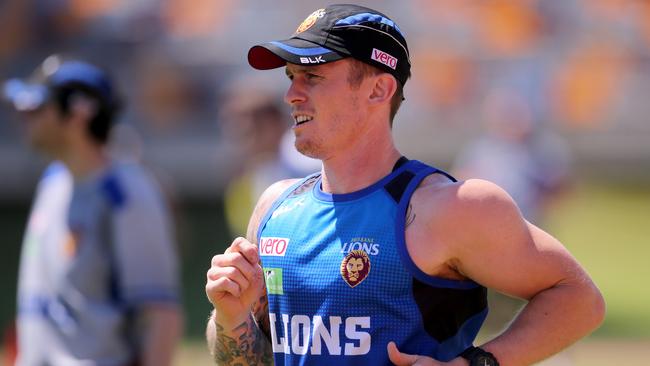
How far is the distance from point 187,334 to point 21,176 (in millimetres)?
6113

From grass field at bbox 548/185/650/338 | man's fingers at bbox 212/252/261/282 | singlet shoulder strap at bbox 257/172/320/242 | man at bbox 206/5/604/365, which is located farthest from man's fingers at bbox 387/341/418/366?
grass field at bbox 548/185/650/338

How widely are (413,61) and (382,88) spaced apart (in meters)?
14.6

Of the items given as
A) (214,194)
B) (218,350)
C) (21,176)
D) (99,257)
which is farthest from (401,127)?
(218,350)

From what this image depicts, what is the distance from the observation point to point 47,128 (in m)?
5.87

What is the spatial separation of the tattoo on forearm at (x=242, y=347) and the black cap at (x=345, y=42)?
0.86 metres

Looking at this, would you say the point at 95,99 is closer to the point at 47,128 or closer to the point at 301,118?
the point at 47,128

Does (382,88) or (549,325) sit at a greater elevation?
(382,88)

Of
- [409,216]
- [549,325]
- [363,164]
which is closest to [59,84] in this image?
[363,164]

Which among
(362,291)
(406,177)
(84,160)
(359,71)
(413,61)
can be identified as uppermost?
(413,61)

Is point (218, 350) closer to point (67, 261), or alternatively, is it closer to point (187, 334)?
point (67, 261)

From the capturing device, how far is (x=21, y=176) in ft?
56.9

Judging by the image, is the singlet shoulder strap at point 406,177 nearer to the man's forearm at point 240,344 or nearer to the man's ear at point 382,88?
the man's ear at point 382,88

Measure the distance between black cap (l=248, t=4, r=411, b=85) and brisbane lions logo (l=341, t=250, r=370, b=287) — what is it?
0.57m

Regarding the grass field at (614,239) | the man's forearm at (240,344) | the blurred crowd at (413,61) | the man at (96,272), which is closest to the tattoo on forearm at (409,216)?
the man's forearm at (240,344)
